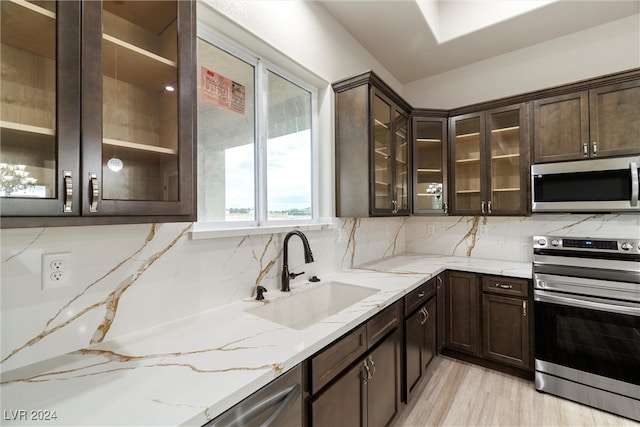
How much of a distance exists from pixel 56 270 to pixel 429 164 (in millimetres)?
3009

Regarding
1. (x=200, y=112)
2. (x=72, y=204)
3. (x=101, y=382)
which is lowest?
(x=101, y=382)

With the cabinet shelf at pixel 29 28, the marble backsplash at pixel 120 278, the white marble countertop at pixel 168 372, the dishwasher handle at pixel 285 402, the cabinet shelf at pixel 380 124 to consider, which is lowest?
the dishwasher handle at pixel 285 402

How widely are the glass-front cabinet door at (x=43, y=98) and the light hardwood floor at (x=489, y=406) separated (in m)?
2.17

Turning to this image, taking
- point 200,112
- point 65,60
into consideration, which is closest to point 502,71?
point 200,112

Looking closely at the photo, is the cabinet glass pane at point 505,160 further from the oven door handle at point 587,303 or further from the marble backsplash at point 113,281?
the marble backsplash at point 113,281

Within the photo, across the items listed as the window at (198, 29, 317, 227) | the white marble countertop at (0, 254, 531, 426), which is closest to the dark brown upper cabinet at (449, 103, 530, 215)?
the window at (198, 29, 317, 227)

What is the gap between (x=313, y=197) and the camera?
2340 millimetres

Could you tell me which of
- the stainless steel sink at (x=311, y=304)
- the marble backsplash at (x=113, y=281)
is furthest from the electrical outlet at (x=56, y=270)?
the stainless steel sink at (x=311, y=304)

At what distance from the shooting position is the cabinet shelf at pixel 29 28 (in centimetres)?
73

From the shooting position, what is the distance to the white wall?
2439mm

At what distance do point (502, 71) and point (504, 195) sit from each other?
52.9 inches

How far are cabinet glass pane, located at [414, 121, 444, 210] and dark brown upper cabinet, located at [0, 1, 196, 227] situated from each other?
2.46 metres

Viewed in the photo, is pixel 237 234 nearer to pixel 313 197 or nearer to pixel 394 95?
pixel 313 197

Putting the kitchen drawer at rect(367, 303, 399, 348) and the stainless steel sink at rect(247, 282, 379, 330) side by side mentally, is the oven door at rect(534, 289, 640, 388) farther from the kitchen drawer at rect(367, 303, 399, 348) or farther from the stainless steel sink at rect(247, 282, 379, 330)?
the stainless steel sink at rect(247, 282, 379, 330)
